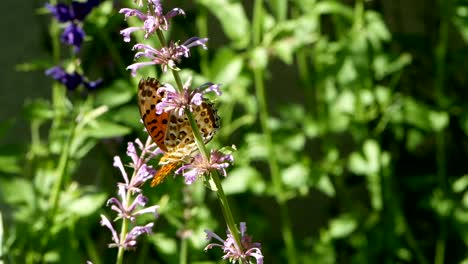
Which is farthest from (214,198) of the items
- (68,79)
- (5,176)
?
(68,79)

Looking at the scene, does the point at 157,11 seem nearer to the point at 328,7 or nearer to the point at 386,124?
the point at 328,7

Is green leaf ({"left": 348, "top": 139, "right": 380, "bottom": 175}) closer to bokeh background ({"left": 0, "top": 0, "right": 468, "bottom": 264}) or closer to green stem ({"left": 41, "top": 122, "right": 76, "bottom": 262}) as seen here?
bokeh background ({"left": 0, "top": 0, "right": 468, "bottom": 264})

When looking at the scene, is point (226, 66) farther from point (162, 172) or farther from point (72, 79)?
point (162, 172)

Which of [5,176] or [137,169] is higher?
[5,176]

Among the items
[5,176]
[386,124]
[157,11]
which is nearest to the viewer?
[157,11]

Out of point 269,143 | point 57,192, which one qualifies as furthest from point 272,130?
point 57,192

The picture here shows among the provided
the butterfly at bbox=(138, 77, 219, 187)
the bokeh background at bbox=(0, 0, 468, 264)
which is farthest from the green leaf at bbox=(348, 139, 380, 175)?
the butterfly at bbox=(138, 77, 219, 187)
